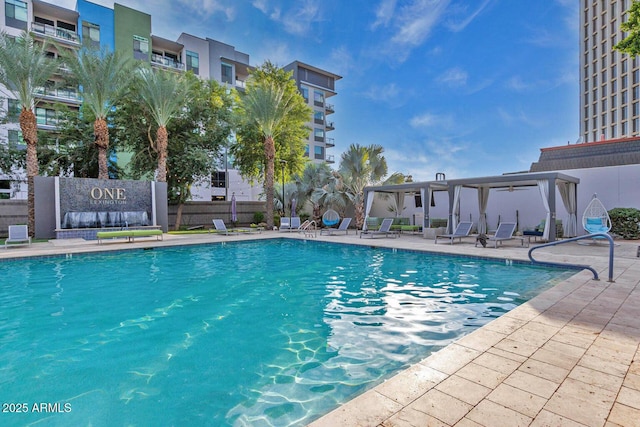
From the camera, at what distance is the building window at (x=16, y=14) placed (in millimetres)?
24703

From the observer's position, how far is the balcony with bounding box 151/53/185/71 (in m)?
30.7

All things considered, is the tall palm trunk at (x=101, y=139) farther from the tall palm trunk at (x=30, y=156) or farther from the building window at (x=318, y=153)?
the building window at (x=318, y=153)

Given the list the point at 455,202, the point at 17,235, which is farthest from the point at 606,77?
the point at 17,235

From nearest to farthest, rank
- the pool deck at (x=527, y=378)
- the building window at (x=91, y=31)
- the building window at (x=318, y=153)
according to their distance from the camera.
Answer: the pool deck at (x=527, y=378)
the building window at (x=91, y=31)
the building window at (x=318, y=153)

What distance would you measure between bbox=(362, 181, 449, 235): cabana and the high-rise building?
47.4 meters

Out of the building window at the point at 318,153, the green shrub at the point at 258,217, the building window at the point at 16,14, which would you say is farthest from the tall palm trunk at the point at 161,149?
the building window at the point at 318,153

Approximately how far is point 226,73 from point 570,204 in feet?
107

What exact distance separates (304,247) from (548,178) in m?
8.79

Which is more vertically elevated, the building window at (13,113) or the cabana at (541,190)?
the building window at (13,113)

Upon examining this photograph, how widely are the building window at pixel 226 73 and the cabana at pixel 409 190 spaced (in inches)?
965

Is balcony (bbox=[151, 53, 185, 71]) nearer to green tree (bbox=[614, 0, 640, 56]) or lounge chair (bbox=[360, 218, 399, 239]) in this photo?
lounge chair (bbox=[360, 218, 399, 239])

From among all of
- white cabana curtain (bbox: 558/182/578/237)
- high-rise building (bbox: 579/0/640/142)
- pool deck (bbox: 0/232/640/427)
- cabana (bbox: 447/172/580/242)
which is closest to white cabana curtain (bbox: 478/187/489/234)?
cabana (bbox: 447/172/580/242)

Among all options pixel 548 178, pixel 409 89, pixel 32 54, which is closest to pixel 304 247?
pixel 548 178

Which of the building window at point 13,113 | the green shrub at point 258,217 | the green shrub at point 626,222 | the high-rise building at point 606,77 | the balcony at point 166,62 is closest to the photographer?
the green shrub at point 626,222
